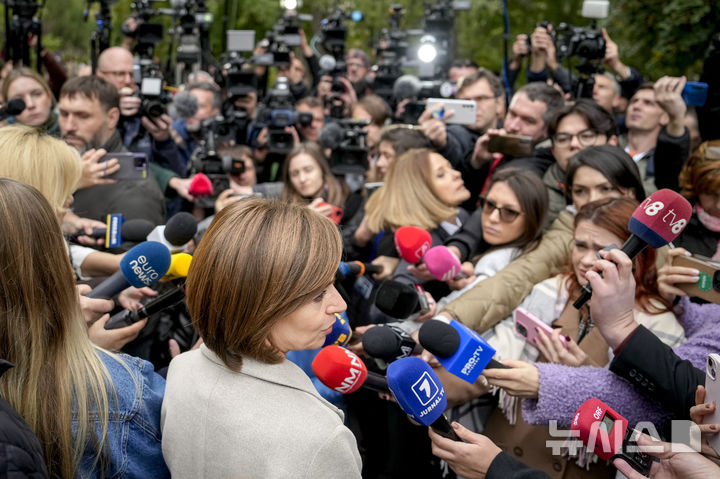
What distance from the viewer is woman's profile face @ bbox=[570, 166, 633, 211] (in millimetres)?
2834

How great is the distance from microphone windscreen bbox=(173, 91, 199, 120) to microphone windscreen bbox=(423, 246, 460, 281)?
8.38ft

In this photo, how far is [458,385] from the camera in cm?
224

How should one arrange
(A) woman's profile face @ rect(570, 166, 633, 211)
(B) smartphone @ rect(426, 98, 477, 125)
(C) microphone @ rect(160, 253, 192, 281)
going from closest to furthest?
(C) microphone @ rect(160, 253, 192, 281)
(A) woman's profile face @ rect(570, 166, 633, 211)
(B) smartphone @ rect(426, 98, 477, 125)

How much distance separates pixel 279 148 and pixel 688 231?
2766 millimetres

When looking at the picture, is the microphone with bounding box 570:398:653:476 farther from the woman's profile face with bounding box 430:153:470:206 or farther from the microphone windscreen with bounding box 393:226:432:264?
the woman's profile face with bounding box 430:153:470:206

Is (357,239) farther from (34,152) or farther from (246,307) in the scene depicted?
(246,307)

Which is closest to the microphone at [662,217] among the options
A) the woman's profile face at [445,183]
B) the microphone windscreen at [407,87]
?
the woman's profile face at [445,183]

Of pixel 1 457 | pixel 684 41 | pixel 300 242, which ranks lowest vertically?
pixel 1 457

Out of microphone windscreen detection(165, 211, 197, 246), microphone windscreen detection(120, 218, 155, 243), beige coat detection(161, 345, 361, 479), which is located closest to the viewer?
beige coat detection(161, 345, 361, 479)

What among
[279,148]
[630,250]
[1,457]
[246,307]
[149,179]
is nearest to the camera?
[1,457]

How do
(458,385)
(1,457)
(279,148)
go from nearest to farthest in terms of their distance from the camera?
(1,457), (458,385), (279,148)

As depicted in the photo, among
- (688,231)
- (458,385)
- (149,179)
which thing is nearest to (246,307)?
(458,385)

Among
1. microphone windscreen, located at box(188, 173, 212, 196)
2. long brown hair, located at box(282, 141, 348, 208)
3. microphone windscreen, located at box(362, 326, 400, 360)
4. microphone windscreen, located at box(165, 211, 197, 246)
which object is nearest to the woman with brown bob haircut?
microphone windscreen, located at box(362, 326, 400, 360)

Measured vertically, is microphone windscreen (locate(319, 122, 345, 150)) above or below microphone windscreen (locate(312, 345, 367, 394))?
above
